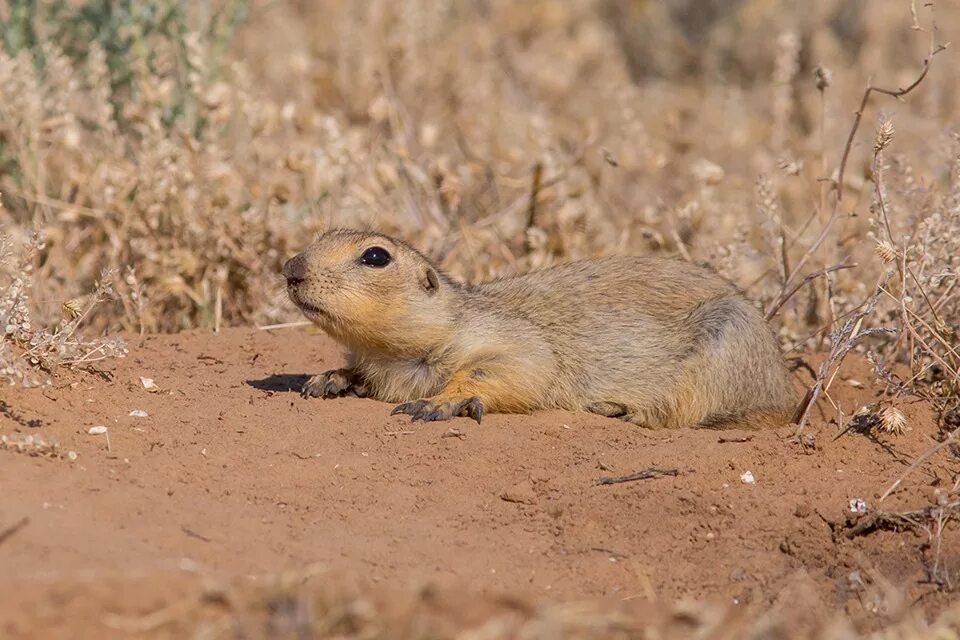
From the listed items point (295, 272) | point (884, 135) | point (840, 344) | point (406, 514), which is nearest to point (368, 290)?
point (295, 272)

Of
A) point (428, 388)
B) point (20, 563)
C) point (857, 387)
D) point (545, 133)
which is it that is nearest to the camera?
point (20, 563)

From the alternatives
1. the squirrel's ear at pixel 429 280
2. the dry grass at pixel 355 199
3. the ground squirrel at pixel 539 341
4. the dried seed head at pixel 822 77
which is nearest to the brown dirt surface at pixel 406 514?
the ground squirrel at pixel 539 341

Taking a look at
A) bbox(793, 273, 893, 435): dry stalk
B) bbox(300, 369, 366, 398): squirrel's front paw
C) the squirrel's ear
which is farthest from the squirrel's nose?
bbox(793, 273, 893, 435): dry stalk

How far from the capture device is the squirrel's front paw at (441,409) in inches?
224

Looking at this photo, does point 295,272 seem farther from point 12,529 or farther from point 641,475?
point 12,529

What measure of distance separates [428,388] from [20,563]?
116 inches

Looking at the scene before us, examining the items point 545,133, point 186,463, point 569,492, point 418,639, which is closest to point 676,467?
point 569,492

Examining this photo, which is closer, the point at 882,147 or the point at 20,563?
the point at 20,563

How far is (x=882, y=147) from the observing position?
5.70 m

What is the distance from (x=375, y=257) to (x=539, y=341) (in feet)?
3.05

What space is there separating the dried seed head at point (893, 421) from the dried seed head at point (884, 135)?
1.18 metres

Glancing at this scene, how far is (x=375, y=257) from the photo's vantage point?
6148 millimetres

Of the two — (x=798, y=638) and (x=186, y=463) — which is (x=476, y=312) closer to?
(x=186, y=463)

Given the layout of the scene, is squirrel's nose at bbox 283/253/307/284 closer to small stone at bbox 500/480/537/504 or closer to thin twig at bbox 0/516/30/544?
small stone at bbox 500/480/537/504
